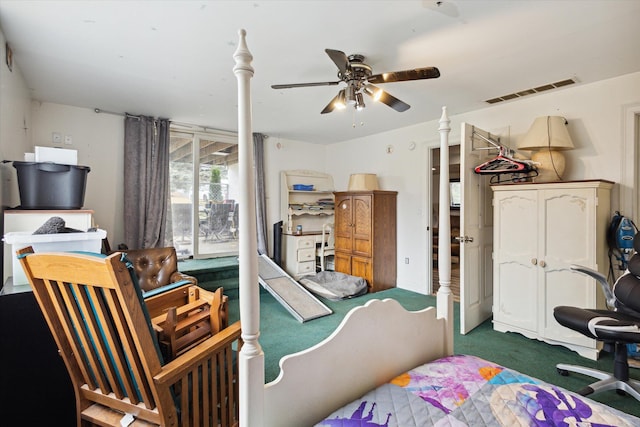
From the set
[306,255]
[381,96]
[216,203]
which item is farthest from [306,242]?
[381,96]

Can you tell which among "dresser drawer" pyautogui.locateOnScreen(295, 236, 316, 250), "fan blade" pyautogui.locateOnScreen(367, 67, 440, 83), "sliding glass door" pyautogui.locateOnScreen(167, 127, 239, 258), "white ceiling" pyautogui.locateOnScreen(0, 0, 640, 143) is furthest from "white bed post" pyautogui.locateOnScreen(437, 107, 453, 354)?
"sliding glass door" pyautogui.locateOnScreen(167, 127, 239, 258)

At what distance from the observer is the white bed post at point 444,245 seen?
173 centimetres

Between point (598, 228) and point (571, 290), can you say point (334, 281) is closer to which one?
point (571, 290)

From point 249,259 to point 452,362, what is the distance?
3.61 feet

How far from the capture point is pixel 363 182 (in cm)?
457

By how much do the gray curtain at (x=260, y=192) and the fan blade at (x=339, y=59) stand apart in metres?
2.94

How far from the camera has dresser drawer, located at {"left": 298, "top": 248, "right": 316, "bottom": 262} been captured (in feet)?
16.1

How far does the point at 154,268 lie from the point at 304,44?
2683mm

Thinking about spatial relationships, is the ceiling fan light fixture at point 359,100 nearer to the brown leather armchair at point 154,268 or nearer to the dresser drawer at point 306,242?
the brown leather armchair at point 154,268

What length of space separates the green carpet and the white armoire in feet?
0.38

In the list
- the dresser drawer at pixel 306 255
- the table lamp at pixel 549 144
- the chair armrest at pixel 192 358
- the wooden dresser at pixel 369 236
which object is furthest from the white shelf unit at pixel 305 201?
the chair armrest at pixel 192 358

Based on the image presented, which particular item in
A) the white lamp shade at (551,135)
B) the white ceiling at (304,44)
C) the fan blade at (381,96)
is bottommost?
the white lamp shade at (551,135)

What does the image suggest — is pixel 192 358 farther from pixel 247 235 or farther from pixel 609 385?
pixel 609 385

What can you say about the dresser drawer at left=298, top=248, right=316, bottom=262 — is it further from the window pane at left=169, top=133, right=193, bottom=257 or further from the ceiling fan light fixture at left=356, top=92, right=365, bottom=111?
the ceiling fan light fixture at left=356, top=92, right=365, bottom=111
